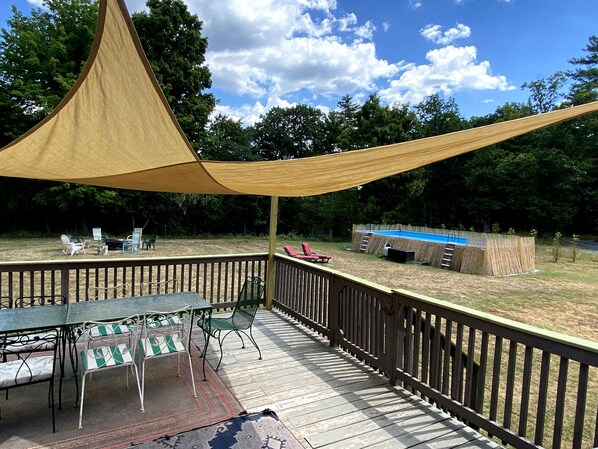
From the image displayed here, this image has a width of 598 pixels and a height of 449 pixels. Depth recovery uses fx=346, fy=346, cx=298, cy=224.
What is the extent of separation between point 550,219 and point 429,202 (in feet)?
Result: 25.9

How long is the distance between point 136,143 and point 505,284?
10476mm

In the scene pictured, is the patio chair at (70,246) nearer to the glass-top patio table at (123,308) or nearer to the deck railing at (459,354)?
the glass-top patio table at (123,308)

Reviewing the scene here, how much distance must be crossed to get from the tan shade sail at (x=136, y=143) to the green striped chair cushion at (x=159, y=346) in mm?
1457

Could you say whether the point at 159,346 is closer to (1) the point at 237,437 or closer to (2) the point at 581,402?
(1) the point at 237,437

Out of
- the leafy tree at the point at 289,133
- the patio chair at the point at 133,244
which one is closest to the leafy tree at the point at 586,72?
the leafy tree at the point at 289,133

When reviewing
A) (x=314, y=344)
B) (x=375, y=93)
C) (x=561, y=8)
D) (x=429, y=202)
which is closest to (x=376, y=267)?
(x=314, y=344)

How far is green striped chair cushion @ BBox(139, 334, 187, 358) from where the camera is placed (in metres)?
2.80

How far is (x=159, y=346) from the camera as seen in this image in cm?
289

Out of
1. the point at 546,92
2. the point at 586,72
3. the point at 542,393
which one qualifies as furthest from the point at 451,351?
the point at 586,72

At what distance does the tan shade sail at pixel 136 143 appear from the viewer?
1898 millimetres

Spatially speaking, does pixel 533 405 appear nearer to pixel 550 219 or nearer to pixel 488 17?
pixel 488 17

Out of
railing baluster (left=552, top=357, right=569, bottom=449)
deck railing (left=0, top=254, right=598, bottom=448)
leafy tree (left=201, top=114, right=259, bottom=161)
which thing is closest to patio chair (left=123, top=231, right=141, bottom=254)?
leafy tree (left=201, top=114, right=259, bottom=161)

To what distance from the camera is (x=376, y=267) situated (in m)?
12.0

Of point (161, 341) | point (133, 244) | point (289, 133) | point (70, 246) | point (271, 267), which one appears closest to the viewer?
point (161, 341)
